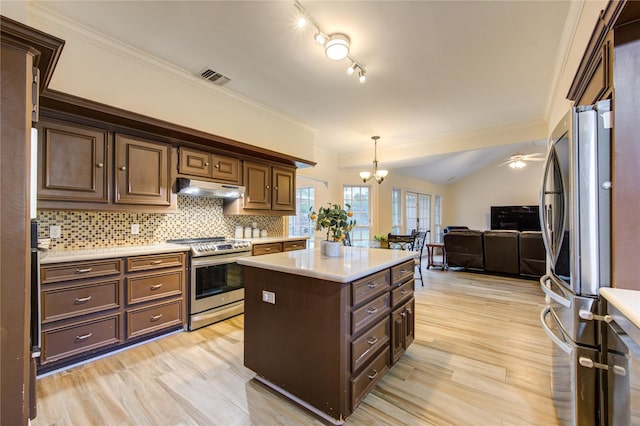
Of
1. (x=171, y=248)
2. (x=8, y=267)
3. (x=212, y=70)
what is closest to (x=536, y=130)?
(x=212, y=70)

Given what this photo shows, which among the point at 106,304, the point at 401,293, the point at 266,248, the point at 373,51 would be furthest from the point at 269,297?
the point at 373,51

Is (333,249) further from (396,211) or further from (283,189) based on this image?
(396,211)

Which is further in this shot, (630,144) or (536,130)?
(536,130)

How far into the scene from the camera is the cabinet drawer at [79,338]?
6.57ft

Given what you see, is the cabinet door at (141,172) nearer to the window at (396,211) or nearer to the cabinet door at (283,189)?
the cabinet door at (283,189)

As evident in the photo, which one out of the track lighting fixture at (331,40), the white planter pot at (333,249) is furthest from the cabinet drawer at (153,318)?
the track lighting fixture at (331,40)

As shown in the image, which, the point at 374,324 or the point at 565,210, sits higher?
the point at 565,210

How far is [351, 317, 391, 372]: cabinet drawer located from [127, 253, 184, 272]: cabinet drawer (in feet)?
6.76

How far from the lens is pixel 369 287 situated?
1.72 meters

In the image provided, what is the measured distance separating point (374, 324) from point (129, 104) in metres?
3.02

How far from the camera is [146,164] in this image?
8.87 feet

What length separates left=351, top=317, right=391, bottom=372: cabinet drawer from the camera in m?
1.58

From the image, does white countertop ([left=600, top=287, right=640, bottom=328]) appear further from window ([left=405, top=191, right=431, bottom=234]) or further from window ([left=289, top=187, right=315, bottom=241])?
window ([left=405, top=191, right=431, bottom=234])

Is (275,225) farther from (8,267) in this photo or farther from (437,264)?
(437,264)
